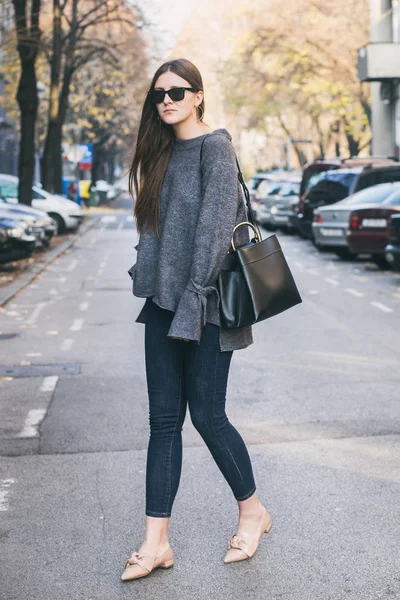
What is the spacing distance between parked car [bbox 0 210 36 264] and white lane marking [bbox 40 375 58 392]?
35.2ft

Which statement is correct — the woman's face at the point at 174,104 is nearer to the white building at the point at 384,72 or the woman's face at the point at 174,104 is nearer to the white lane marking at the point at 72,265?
the white lane marking at the point at 72,265

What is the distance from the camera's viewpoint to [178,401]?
4.18 m

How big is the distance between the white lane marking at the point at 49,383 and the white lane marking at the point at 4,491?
8.69 feet

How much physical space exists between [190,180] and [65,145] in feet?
188

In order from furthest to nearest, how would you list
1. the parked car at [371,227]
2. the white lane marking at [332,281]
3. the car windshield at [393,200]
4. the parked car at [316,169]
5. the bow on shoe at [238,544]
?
the parked car at [316,169] < the car windshield at [393,200] < the parked car at [371,227] < the white lane marking at [332,281] < the bow on shoe at [238,544]

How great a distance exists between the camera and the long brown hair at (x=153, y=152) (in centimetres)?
409

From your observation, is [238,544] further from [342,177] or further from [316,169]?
[316,169]

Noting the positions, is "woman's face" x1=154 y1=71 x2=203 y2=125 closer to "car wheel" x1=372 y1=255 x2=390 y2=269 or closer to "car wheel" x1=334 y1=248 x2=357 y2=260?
"car wheel" x1=372 y1=255 x2=390 y2=269

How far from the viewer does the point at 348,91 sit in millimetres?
46312

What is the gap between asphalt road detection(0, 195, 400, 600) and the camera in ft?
13.6

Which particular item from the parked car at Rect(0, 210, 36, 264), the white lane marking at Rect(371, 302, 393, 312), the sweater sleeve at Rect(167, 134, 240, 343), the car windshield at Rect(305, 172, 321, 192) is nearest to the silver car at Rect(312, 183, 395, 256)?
the car windshield at Rect(305, 172, 321, 192)

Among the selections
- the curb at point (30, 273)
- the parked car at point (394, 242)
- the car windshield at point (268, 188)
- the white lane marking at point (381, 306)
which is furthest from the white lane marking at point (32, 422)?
the car windshield at point (268, 188)

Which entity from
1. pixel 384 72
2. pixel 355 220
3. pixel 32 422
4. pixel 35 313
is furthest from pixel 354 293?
pixel 384 72

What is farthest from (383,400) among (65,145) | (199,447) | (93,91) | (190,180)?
(65,145)
